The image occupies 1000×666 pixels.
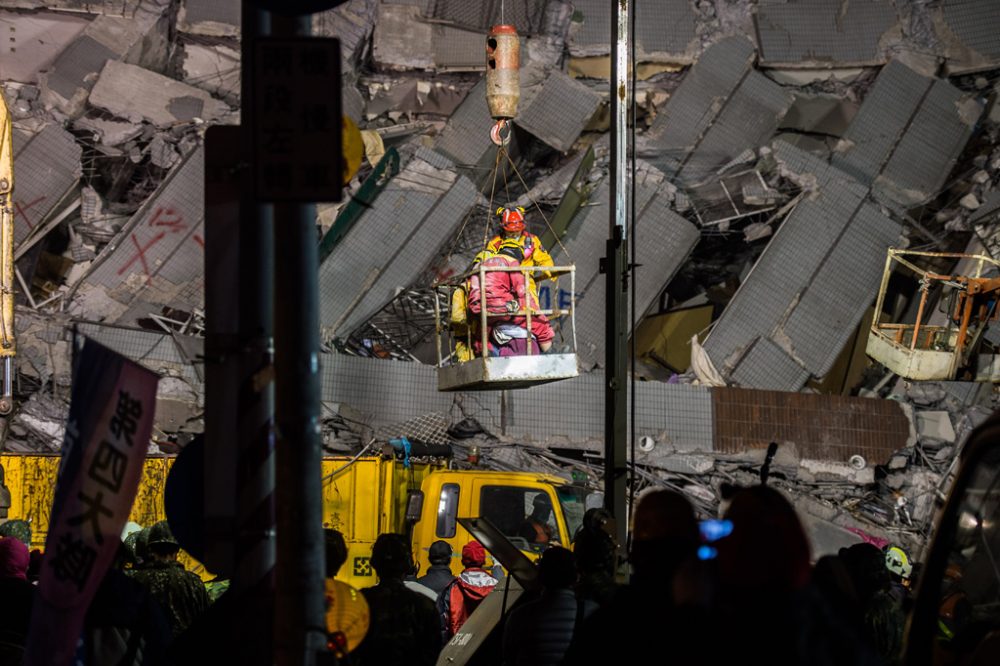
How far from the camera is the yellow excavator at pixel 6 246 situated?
1827 cm

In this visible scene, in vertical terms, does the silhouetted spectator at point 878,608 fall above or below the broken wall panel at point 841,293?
below

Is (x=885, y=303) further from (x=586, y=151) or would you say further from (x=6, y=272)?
(x=6, y=272)

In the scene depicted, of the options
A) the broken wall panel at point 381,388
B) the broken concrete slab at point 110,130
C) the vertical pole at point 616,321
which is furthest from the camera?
the broken concrete slab at point 110,130

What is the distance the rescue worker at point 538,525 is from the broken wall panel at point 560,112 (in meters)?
10.1

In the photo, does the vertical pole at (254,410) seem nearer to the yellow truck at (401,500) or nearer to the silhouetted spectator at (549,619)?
the silhouetted spectator at (549,619)

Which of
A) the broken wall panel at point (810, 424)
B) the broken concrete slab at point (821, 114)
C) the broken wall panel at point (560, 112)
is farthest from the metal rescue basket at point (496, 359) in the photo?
the broken concrete slab at point (821, 114)

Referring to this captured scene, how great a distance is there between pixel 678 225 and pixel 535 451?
16.1 feet

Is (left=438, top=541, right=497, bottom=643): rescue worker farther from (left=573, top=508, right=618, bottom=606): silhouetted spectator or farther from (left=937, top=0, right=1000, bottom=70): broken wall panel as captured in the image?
(left=937, top=0, right=1000, bottom=70): broken wall panel

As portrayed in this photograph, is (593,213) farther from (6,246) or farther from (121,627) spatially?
(121,627)

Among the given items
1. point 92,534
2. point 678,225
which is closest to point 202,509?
point 92,534

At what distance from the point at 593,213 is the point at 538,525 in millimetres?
9307

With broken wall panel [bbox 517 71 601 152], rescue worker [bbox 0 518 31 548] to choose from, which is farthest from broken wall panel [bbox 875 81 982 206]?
rescue worker [bbox 0 518 31 548]

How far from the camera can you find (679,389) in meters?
19.9

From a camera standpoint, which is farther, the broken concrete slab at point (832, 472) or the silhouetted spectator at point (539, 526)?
the broken concrete slab at point (832, 472)
